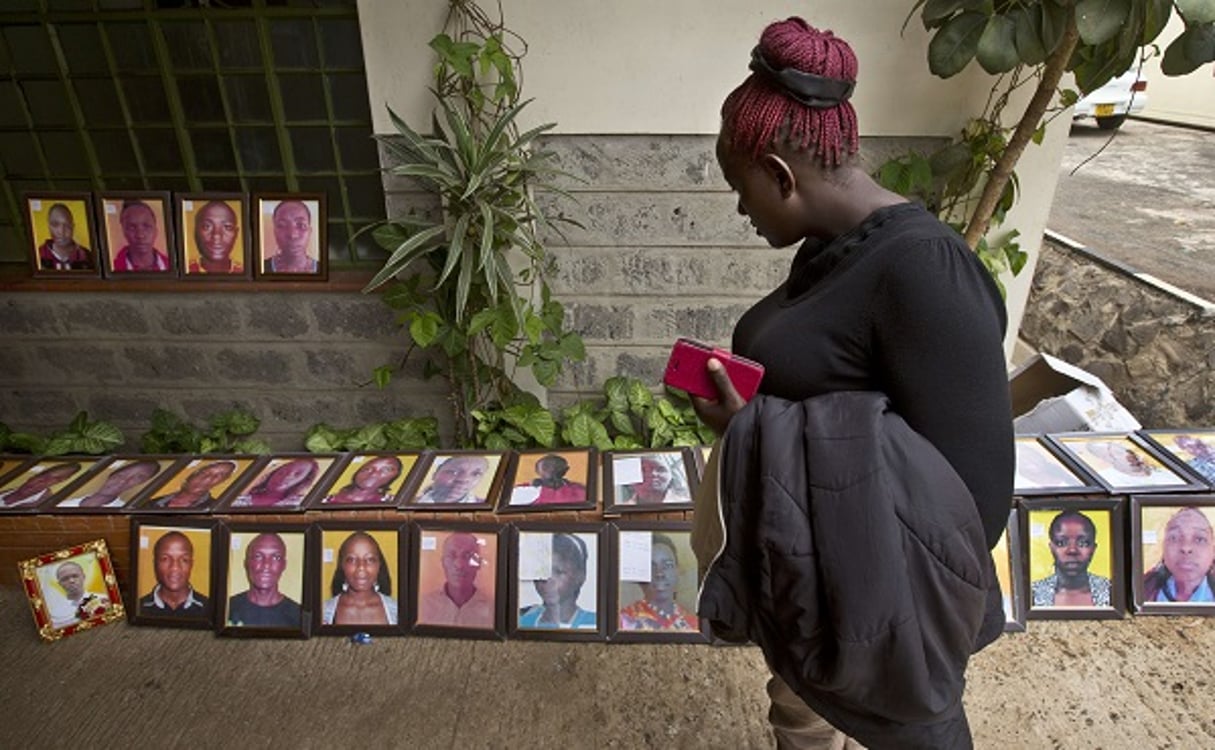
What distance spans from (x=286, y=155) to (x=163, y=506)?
58.1 inches

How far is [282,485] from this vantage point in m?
2.65

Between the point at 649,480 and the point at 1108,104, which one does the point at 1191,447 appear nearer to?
the point at 649,480

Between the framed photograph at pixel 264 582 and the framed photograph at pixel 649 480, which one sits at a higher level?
the framed photograph at pixel 649 480

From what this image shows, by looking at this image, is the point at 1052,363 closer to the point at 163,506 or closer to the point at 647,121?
the point at 647,121

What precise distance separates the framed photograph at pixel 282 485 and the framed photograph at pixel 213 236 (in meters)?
0.82

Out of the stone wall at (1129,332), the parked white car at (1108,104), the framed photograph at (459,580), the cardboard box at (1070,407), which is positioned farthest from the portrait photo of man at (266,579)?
the parked white car at (1108,104)

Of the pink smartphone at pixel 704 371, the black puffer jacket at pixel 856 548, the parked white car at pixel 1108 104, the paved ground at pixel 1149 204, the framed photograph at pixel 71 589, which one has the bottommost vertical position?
the framed photograph at pixel 71 589

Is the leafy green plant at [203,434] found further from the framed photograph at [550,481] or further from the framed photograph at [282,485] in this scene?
the framed photograph at [550,481]

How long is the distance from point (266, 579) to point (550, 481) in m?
1.03

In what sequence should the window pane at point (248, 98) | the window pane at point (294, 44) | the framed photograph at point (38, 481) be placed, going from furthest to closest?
1. the window pane at point (248, 98)
2. the window pane at point (294, 44)
3. the framed photograph at point (38, 481)

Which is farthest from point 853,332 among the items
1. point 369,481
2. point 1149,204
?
point 1149,204

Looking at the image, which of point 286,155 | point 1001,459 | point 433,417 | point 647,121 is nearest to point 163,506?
point 433,417

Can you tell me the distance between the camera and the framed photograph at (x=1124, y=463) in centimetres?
241

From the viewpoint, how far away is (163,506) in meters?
2.55
